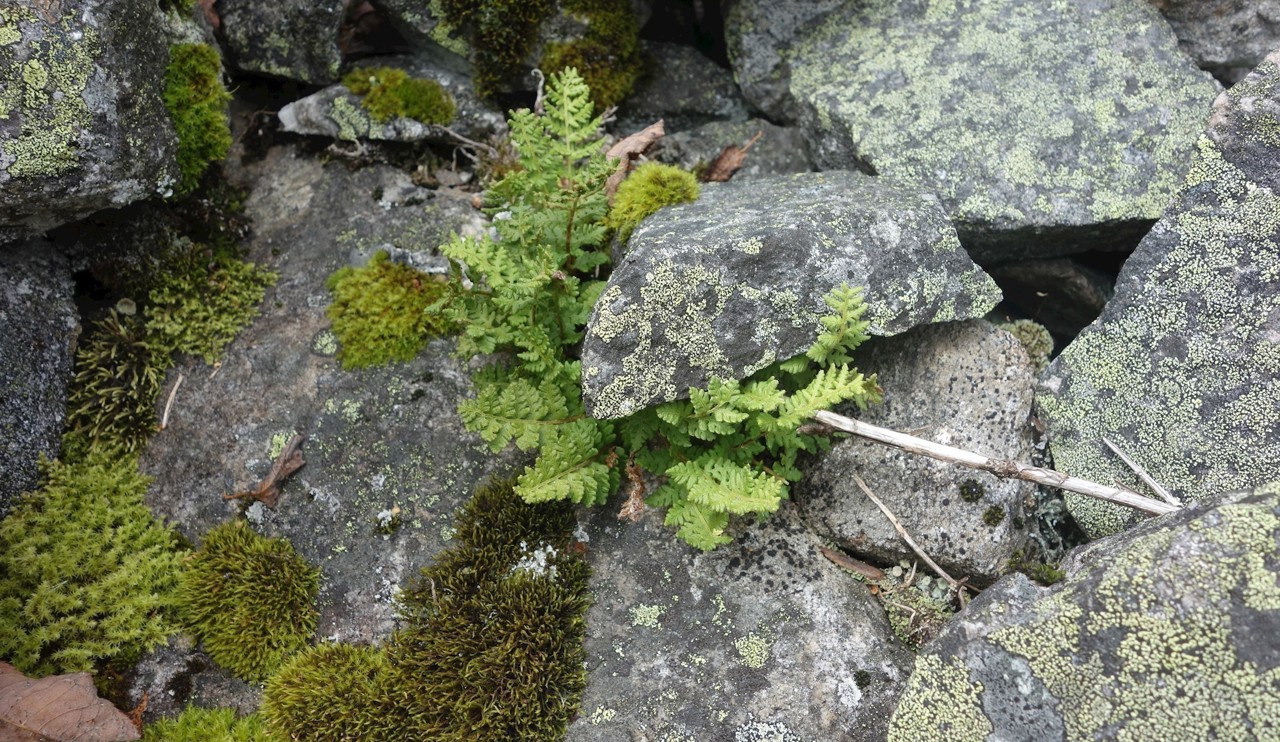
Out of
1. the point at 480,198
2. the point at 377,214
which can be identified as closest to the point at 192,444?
the point at 377,214

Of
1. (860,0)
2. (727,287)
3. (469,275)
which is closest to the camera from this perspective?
(727,287)

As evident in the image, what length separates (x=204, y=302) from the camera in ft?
19.0

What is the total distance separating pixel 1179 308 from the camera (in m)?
4.73

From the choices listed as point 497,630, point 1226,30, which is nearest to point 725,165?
point 1226,30

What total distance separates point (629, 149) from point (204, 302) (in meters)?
3.10

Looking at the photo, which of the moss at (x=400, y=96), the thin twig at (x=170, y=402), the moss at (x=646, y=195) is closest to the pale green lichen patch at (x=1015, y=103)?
the moss at (x=646, y=195)

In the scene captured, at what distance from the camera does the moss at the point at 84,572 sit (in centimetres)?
471

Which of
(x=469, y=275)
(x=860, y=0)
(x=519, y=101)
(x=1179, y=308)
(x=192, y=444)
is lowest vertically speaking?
(x=192, y=444)

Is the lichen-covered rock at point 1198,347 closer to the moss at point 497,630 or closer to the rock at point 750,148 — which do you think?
the rock at point 750,148

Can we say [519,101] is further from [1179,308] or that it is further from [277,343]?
[1179,308]

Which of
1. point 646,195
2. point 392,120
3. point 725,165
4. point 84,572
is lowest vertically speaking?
point 84,572

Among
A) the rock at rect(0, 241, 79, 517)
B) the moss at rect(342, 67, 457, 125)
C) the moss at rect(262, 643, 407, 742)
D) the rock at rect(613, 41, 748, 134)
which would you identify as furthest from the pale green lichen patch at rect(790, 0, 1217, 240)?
the rock at rect(0, 241, 79, 517)

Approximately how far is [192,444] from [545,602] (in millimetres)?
2622

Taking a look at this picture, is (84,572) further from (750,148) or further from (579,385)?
(750,148)
